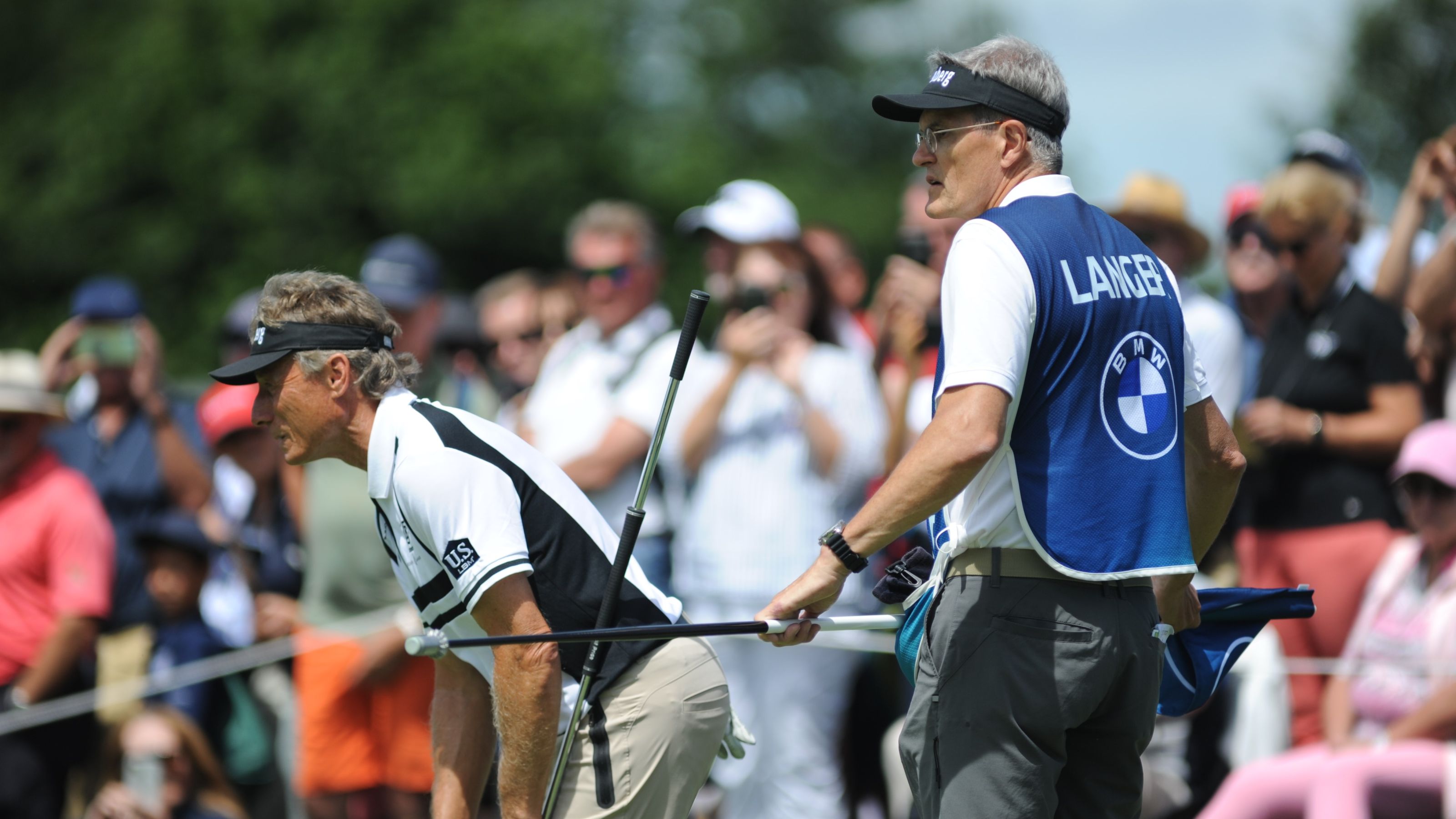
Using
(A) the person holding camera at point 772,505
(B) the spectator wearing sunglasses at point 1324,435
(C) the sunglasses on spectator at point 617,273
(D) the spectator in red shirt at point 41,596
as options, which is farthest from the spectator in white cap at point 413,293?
(B) the spectator wearing sunglasses at point 1324,435

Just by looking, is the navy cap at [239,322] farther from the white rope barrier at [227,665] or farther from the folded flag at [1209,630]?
the folded flag at [1209,630]

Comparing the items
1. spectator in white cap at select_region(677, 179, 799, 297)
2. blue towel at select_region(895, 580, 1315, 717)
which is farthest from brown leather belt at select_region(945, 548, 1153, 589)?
spectator in white cap at select_region(677, 179, 799, 297)

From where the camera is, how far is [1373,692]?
5.69 m

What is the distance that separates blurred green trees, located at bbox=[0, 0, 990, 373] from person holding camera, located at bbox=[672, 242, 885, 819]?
25.3 metres

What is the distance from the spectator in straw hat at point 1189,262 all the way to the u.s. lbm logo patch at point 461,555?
2.52 metres

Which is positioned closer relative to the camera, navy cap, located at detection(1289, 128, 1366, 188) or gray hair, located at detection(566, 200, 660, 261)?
navy cap, located at detection(1289, 128, 1366, 188)

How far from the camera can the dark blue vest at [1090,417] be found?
3.29 meters

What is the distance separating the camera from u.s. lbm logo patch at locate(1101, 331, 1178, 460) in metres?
3.34

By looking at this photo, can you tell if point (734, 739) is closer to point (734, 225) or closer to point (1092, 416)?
point (1092, 416)

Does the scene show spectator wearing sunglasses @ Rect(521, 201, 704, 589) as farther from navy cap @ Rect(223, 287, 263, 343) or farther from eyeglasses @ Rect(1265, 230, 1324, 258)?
eyeglasses @ Rect(1265, 230, 1324, 258)

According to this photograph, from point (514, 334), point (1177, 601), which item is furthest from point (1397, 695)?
point (514, 334)

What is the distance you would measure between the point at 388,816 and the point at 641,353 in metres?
2.16

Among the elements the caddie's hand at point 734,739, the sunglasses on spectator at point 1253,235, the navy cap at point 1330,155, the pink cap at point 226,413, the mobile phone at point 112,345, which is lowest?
the pink cap at point 226,413

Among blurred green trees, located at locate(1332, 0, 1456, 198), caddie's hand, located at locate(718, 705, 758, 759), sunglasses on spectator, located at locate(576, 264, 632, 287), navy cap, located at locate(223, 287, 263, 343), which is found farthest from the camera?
blurred green trees, located at locate(1332, 0, 1456, 198)
